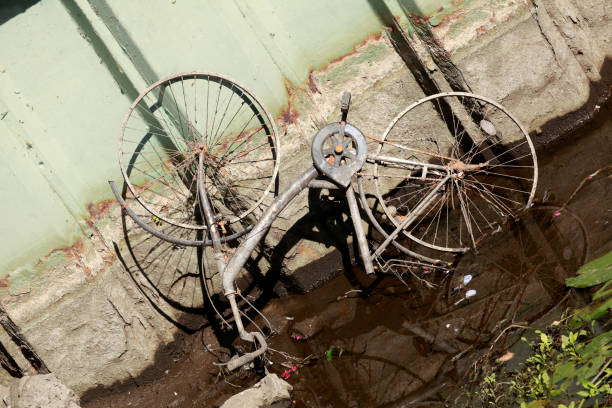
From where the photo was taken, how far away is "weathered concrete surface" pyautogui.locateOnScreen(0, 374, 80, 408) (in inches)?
214

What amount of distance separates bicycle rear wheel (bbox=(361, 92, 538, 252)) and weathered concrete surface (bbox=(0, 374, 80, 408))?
10.0ft

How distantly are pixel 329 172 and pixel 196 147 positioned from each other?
3.84 feet

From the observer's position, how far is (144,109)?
5746 millimetres

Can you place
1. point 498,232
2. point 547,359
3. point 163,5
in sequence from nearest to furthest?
point 547,359 < point 163,5 < point 498,232

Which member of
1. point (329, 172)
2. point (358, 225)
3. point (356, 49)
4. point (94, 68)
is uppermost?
point (94, 68)

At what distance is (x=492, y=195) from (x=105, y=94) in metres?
3.41

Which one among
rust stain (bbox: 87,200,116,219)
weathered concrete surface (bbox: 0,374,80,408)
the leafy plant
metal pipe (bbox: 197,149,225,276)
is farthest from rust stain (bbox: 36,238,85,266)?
the leafy plant

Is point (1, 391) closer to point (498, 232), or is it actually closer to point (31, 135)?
point (31, 135)

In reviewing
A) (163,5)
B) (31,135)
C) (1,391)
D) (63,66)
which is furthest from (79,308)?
(163,5)

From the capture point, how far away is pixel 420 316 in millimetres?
5707

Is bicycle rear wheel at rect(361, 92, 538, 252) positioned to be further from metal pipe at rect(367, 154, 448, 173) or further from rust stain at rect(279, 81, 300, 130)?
rust stain at rect(279, 81, 300, 130)

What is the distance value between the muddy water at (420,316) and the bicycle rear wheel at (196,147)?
3.61ft

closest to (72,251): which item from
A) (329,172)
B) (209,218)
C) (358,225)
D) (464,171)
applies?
(209,218)

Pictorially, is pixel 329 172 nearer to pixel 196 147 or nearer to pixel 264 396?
pixel 196 147
